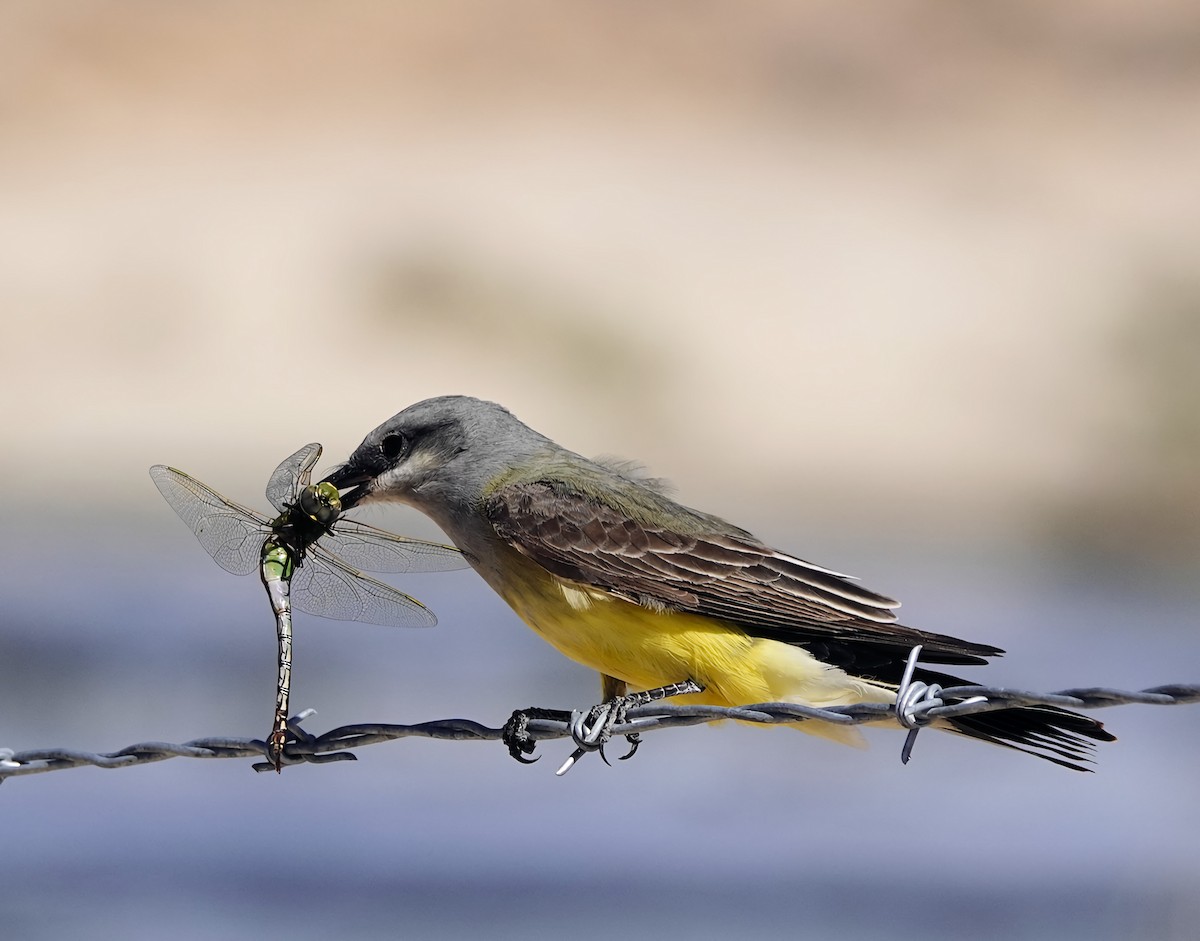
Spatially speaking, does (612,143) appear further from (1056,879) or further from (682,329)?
(1056,879)

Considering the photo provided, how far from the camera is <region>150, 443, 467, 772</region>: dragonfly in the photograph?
6578mm

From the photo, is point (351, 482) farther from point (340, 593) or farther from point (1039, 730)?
point (1039, 730)

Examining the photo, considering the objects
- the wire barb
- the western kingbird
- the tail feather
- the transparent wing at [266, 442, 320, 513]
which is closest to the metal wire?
the wire barb

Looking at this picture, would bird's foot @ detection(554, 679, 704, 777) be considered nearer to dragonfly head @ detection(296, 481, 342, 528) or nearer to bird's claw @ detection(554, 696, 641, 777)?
bird's claw @ detection(554, 696, 641, 777)

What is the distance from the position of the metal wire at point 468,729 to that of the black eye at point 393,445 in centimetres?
188

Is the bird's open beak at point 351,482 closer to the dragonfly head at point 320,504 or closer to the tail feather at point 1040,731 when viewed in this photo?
the dragonfly head at point 320,504

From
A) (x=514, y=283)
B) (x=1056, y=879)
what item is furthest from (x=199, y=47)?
(x=1056, y=879)

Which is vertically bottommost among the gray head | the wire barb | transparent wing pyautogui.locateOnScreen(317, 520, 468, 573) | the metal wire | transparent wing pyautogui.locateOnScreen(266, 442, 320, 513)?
the metal wire

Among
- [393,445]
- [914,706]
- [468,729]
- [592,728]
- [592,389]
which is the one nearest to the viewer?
[914,706]

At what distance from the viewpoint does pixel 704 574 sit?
6.80m

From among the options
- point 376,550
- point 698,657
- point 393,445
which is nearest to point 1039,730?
point 698,657

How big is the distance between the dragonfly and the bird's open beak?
0.67 m

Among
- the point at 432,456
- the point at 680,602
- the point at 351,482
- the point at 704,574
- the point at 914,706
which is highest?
the point at 432,456

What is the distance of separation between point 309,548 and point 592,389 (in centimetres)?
2278
